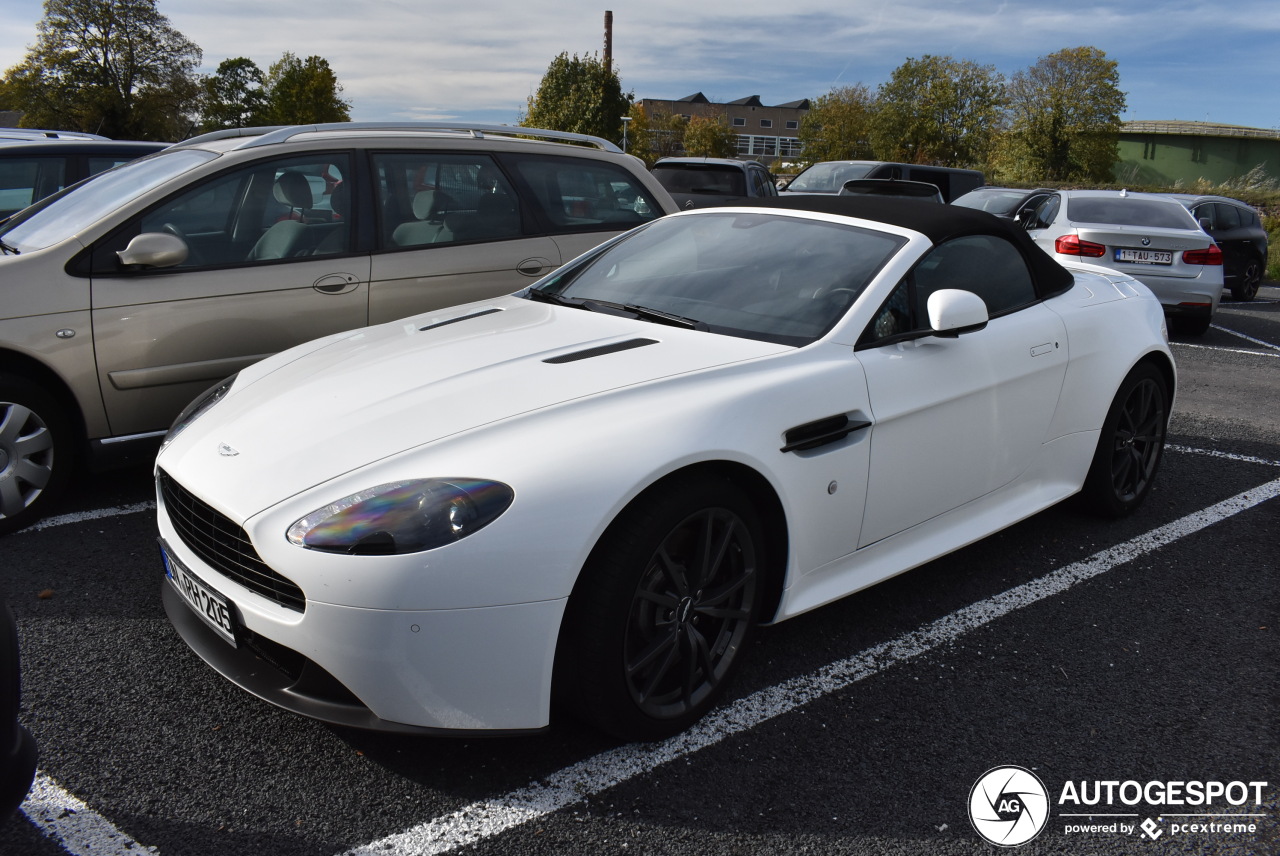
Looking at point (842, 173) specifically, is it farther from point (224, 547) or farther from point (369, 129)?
point (224, 547)

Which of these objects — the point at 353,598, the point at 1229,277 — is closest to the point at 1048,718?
the point at 353,598

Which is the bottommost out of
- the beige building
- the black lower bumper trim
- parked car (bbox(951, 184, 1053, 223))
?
the black lower bumper trim

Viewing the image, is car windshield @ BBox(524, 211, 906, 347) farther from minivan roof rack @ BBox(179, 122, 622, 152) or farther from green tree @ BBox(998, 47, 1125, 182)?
green tree @ BBox(998, 47, 1125, 182)

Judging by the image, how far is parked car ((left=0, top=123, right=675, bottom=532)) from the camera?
3.84 m

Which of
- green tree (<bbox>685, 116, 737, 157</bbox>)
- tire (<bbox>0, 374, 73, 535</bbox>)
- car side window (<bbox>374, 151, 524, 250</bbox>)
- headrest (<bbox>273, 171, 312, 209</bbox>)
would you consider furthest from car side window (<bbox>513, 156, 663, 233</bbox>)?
green tree (<bbox>685, 116, 737, 157</bbox>)

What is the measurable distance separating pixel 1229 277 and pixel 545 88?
5385cm

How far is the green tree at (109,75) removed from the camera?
63031mm

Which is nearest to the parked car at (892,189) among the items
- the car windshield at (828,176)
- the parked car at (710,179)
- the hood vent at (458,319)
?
the parked car at (710,179)

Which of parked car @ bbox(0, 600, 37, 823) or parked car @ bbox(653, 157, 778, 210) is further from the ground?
parked car @ bbox(653, 157, 778, 210)

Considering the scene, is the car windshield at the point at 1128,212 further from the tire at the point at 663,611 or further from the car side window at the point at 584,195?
the tire at the point at 663,611

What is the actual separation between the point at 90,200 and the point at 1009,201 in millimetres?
11213

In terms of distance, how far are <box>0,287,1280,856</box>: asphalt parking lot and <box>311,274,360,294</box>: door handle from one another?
4.43ft

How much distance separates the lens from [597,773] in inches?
96.3

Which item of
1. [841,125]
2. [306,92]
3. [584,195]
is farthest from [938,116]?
[584,195]
